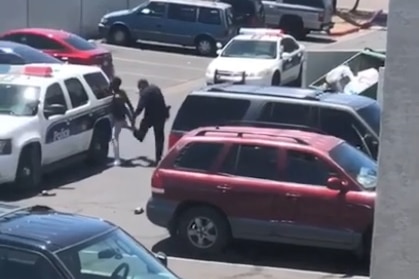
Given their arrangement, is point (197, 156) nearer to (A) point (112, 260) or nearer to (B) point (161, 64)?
(A) point (112, 260)

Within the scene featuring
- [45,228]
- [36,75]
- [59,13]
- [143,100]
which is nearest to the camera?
[45,228]

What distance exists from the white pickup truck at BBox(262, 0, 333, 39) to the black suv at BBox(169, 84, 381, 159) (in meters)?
26.6

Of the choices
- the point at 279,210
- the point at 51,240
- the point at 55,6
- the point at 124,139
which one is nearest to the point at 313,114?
the point at 279,210

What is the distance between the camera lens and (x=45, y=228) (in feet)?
30.5

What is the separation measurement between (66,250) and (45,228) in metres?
0.40

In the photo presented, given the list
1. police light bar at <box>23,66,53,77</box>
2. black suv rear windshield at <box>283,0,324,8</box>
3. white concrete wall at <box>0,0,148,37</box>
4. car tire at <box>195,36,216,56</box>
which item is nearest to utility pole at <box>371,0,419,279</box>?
police light bar at <box>23,66,53,77</box>

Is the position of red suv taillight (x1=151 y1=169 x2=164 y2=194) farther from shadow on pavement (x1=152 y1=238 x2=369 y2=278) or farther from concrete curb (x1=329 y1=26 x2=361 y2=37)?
concrete curb (x1=329 y1=26 x2=361 y2=37)

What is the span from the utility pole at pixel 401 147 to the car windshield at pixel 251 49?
2191 cm

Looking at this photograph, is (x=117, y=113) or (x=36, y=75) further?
(x=117, y=113)

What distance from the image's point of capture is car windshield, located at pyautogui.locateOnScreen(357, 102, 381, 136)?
64.3ft

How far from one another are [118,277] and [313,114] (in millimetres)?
10532

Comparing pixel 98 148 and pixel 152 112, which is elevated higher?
pixel 152 112

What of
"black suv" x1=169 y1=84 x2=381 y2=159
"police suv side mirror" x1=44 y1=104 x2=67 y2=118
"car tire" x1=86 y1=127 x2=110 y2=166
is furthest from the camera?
"car tire" x1=86 y1=127 x2=110 y2=166

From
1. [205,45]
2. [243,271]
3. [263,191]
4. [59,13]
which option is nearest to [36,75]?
[263,191]
